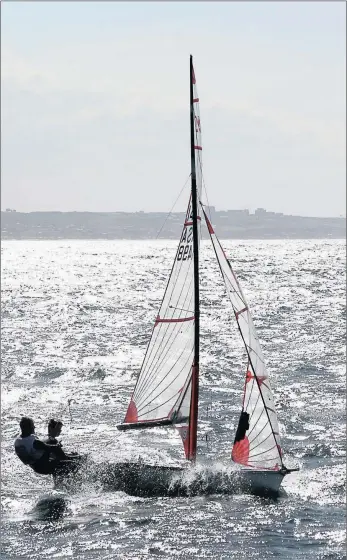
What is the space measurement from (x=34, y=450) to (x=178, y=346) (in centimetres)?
471

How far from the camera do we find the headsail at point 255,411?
68.6 feet

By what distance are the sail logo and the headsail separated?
1.93 feet

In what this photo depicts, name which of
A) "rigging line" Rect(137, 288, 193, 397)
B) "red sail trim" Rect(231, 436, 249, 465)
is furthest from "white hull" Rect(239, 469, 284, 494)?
"rigging line" Rect(137, 288, 193, 397)

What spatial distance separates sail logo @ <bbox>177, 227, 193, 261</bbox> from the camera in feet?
69.4

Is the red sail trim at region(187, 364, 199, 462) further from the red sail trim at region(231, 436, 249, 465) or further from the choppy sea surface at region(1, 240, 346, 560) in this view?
the red sail trim at region(231, 436, 249, 465)

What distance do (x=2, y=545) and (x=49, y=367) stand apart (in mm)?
24750

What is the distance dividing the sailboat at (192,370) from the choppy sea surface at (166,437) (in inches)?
50.3

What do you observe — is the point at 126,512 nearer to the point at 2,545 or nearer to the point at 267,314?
the point at 2,545

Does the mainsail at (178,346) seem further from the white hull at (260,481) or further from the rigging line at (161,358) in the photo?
the white hull at (260,481)

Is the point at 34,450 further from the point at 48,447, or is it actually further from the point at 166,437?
the point at 166,437

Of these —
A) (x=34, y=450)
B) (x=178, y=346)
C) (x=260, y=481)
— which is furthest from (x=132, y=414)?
(x=260, y=481)

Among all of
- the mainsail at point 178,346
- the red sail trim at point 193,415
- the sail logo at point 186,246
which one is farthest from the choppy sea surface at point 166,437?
the sail logo at point 186,246

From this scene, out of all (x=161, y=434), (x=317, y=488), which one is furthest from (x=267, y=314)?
(x=317, y=488)

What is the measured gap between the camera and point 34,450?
21625 millimetres
